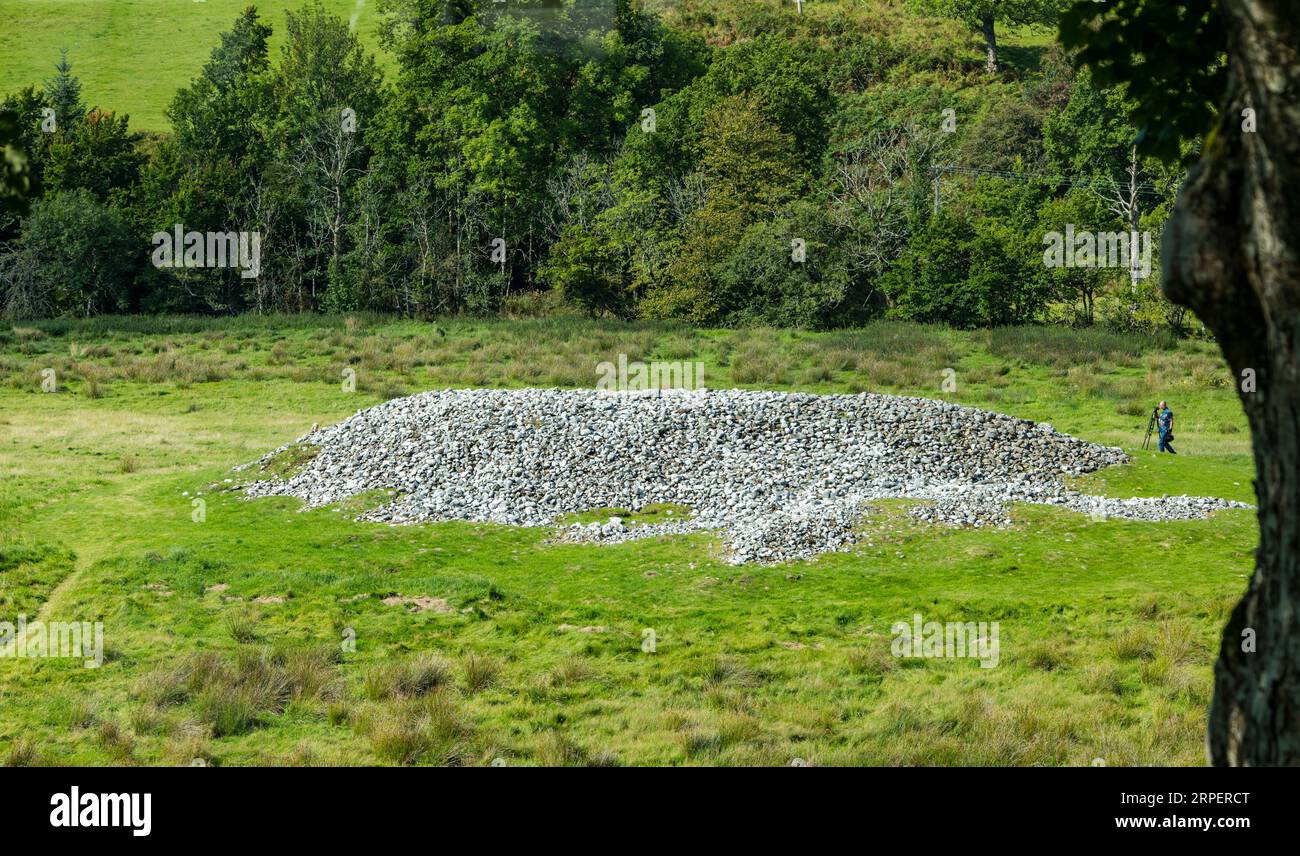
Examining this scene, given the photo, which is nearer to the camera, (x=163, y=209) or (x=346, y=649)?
(x=346, y=649)

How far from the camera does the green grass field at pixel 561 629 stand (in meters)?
11.4

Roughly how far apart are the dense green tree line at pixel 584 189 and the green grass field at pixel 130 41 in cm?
1319

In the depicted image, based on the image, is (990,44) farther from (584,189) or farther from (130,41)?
(130,41)

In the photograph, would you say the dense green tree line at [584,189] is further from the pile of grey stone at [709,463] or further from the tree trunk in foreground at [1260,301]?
the tree trunk in foreground at [1260,301]

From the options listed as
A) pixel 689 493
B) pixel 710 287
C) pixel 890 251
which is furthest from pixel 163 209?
pixel 689 493

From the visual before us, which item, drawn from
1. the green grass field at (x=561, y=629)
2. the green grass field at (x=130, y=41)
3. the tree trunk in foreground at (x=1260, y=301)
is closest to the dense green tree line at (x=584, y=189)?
the green grass field at (x=130, y=41)

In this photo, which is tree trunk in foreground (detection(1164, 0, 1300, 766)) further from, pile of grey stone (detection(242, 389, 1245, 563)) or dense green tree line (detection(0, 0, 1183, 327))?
dense green tree line (detection(0, 0, 1183, 327))

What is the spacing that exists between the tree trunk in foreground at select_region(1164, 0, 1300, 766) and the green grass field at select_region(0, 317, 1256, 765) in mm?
5049

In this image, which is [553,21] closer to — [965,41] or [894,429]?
[965,41]

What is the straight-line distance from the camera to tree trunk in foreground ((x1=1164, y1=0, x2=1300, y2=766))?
5152 millimetres

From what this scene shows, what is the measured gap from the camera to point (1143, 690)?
510 inches

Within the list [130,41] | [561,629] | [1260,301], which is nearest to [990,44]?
[130,41]

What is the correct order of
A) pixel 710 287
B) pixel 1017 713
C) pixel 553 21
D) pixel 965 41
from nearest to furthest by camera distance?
pixel 1017 713, pixel 710 287, pixel 553 21, pixel 965 41

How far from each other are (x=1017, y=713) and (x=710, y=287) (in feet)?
152
